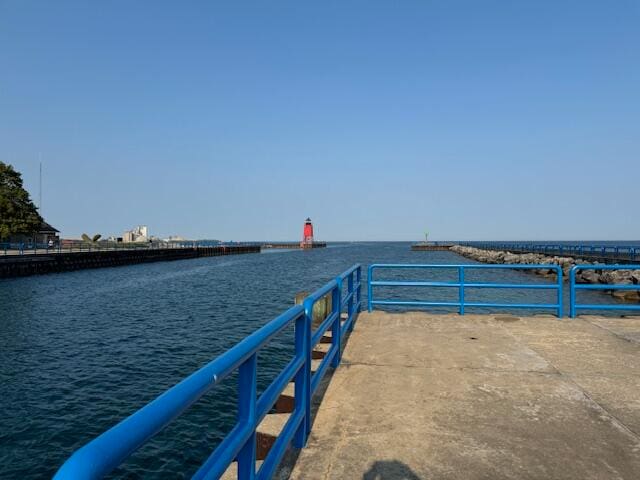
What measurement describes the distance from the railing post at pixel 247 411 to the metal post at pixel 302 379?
46.0 inches

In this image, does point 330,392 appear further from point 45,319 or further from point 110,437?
point 45,319

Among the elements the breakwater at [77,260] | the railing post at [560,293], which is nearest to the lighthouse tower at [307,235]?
the breakwater at [77,260]

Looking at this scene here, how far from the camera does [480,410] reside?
13.8 ft

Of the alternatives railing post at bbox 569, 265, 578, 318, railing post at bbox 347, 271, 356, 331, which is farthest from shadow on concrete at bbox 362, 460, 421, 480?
railing post at bbox 569, 265, 578, 318

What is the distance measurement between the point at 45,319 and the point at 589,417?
2032 centimetres

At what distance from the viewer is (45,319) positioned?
18.0m

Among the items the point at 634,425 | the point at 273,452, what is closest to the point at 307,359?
the point at 273,452

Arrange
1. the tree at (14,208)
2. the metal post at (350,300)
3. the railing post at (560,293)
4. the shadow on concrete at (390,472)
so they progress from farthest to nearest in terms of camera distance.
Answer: the tree at (14,208) → the railing post at (560,293) → the metal post at (350,300) → the shadow on concrete at (390,472)

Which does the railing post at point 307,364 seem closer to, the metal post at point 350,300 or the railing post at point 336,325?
the railing post at point 336,325

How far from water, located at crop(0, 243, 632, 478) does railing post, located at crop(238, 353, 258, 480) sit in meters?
4.85

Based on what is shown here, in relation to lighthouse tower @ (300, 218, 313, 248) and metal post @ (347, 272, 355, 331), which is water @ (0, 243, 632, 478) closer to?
metal post @ (347, 272, 355, 331)

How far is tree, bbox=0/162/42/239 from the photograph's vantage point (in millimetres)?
48625

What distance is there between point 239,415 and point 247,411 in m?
0.06

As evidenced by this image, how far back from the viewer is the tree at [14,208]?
1914 inches
